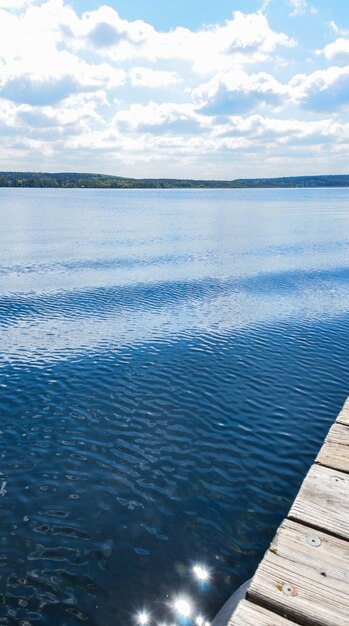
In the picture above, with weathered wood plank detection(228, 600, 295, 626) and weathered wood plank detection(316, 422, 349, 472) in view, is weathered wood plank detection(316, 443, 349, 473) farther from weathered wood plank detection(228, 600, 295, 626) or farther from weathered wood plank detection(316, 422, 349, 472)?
weathered wood plank detection(228, 600, 295, 626)

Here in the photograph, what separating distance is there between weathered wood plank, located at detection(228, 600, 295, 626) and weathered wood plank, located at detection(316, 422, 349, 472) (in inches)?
141

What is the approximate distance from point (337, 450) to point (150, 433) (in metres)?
12.7

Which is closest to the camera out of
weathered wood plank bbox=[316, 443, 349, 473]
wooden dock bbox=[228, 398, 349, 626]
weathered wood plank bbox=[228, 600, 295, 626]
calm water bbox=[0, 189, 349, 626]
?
weathered wood plank bbox=[228, 600, 295, 626]

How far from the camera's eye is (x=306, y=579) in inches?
229

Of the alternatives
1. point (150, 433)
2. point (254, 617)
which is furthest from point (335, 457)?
point (150, 433)

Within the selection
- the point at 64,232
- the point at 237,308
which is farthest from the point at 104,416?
the point at 64,232

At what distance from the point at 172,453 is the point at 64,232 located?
298 ft

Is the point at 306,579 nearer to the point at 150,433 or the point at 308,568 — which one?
the point at 308,568

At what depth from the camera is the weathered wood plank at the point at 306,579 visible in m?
5.42

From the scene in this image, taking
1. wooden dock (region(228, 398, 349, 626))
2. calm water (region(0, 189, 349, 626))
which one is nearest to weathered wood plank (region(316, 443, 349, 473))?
wooden dock (region(228, 398, 349, 626))

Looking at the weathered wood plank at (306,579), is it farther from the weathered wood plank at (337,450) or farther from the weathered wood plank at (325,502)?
the weathered wood plank at (337,450)

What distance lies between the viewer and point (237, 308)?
139ft

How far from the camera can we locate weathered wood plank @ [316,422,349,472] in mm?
8375

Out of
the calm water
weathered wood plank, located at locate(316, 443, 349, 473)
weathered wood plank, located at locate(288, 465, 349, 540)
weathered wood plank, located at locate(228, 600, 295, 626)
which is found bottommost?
the calm water
